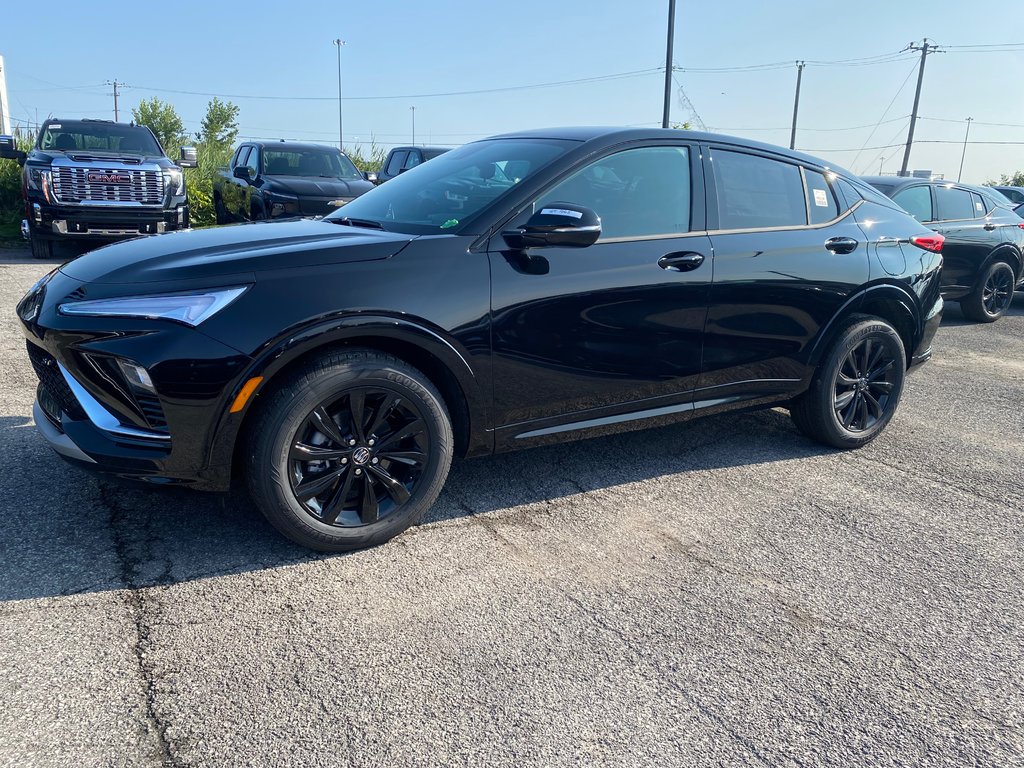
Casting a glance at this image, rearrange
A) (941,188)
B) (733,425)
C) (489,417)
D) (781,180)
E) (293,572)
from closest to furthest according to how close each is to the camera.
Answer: (293,572)
(489,417)
(781,180)
(733,425)
(941,188)

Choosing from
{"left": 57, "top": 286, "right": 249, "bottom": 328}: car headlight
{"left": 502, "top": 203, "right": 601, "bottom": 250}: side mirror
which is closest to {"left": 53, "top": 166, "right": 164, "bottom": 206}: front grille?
{"left": 57, "top": 286, "right": 249, "bottom": 328}: car headlight

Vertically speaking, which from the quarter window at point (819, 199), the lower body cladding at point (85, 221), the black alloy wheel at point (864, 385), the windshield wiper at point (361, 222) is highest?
the quarter window at point (819, 199)

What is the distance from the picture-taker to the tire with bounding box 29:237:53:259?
1188 cm

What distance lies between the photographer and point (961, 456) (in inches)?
187

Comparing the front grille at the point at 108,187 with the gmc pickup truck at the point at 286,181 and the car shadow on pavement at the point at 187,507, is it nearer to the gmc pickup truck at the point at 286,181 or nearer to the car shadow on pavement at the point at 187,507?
the gmc pickup truck at the point at 286,181

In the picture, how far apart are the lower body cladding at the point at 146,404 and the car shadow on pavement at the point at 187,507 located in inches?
6.5

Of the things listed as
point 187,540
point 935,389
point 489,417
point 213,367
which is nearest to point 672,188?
point 489,417

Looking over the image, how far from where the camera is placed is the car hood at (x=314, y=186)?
1214 centimetres

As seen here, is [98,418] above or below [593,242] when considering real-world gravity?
below

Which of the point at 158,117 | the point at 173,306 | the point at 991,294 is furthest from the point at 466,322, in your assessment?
the point at 158,117

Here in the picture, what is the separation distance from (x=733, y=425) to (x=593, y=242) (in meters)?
2.18

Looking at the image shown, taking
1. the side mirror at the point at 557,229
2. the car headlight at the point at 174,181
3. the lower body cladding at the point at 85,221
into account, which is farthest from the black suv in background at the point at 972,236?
the lower body cladding at the point at 85,221

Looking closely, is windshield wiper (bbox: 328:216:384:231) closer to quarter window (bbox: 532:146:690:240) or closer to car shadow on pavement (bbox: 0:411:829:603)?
quarter window (bbox: 532:146:690:240)

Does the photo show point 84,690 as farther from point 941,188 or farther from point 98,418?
point 941,188
